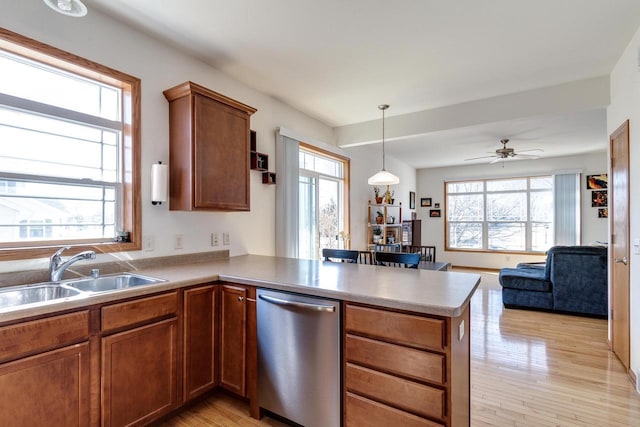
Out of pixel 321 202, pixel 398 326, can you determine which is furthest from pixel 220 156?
pixel 321 202

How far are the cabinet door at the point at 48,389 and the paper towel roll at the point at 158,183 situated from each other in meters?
1.10

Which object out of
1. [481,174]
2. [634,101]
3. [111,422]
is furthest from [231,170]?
[481,174]

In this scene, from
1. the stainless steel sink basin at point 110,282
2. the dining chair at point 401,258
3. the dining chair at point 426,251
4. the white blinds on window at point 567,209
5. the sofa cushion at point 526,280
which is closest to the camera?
the stainless steel sink basin at point 110,282

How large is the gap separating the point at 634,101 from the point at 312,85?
2.68 metres

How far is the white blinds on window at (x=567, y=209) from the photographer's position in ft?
22.0

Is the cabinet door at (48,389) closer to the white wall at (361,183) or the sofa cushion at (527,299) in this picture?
the white wall at (361,183)

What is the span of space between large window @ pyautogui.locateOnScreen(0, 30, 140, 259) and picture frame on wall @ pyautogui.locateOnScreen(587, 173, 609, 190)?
8187 mm

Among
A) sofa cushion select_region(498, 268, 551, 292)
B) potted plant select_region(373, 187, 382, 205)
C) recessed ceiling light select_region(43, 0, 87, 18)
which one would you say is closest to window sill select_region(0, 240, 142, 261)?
recessed ceiling light select_region(43, 0, 87, 18)

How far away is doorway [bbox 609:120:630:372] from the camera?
8.47 ft

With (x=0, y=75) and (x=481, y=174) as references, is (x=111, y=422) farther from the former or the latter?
(x=481, y=174)

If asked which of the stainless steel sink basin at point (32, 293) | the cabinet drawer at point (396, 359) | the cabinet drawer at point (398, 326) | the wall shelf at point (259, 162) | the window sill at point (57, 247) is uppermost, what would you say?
the wall shelf at point (259, 162)

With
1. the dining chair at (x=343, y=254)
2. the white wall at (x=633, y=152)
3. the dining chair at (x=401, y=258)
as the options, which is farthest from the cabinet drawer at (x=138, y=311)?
the white wall at (x=633, y=152)

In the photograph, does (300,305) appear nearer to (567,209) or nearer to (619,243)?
(619,243)

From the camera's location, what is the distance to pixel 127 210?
232cm
